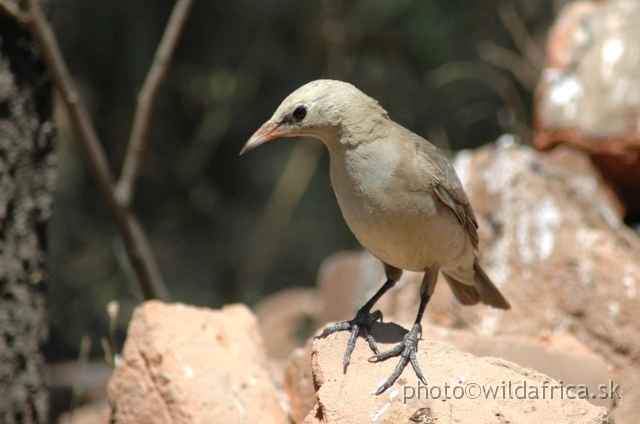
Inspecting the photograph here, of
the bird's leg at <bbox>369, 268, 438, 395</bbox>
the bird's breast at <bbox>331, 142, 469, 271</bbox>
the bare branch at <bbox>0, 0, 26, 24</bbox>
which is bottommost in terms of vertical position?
the bird's leg at <bbox>369, 268, 438, 395</bbox>

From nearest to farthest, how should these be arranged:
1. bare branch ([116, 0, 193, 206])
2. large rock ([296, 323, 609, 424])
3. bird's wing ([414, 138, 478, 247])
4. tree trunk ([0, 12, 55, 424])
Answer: large rock ([296, 323, 609, 424]) → bird's wing ([414, 138, 478, 247]) → tree trunk ([0, 12, 55, 424]) → bare branch ([116, 0, 193, 206])

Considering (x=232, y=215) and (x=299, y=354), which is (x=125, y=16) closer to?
(x=232, y=215)

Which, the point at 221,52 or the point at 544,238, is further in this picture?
the point at 221,52

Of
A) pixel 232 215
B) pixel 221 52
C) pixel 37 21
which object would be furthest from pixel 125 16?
pixel 37 21

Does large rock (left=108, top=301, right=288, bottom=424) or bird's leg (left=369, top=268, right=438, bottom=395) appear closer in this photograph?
bird's leg (left=369, top=268, right=438, bottom=395)

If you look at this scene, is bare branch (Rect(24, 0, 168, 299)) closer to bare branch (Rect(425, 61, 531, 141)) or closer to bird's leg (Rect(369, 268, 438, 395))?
bird's leg (Rect(369, 268, 438, 395))

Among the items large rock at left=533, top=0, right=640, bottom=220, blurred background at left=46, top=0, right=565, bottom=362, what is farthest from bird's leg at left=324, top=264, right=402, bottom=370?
blurred background at left=46, top=0, right=565, bottom=362

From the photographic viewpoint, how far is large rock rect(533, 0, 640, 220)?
18.1 feet

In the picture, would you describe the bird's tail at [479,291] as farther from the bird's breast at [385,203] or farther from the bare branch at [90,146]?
the bare branch at [90,146]

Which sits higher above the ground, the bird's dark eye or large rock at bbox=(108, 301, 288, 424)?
the bird's dark eye

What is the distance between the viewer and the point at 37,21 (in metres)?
4.17

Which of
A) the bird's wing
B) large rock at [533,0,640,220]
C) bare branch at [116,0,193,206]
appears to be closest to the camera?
the bird's wing

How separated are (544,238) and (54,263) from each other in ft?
18.6

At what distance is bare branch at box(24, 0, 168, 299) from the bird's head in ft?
5.33
